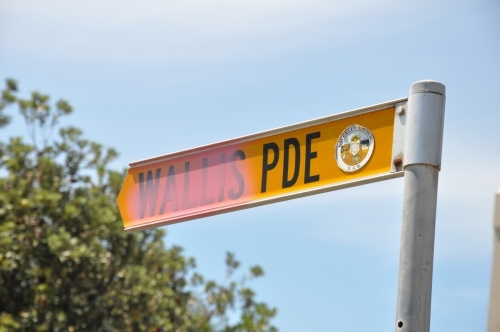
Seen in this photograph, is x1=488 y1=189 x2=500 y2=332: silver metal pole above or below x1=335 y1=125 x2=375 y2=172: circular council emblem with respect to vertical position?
below

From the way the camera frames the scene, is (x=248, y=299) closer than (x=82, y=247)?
No

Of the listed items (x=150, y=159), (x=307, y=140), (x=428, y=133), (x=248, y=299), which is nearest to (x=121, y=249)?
(x=248, y=299)

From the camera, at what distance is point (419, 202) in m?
2.28

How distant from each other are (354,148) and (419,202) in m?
0.46

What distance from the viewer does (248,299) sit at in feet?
31.8

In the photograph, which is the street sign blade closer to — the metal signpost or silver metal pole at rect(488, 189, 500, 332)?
the metal signpost

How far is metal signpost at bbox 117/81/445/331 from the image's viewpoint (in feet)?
7.39

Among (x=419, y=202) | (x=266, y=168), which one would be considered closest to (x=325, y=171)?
(x=266, y=168)

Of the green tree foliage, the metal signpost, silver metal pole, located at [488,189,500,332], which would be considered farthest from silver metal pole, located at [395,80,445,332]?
the green tree foliage

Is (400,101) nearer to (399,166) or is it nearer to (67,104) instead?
(399,166)

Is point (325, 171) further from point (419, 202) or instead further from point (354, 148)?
point (419, 202)

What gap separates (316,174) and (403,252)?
23.2 inches

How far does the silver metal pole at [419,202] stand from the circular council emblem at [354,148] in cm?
22

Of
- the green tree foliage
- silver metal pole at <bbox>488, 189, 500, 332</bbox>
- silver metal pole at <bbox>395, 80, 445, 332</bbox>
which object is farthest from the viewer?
the green tree foliage
